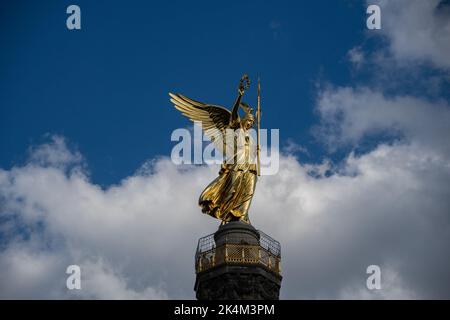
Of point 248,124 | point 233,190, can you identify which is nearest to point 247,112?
point 248,124

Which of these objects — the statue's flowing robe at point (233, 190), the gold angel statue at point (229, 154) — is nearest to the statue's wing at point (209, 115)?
the gold angel statue at point (229, 154)

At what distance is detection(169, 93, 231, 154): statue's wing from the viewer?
176ft

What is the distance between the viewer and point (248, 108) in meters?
53.4

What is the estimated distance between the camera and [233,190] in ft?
166

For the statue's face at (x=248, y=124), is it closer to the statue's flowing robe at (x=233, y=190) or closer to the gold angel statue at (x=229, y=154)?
the gold angel statue at (x=229, y=154)

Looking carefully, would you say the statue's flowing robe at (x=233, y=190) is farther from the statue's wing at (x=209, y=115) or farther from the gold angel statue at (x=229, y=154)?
the statue's wing at (x=209, y=115)

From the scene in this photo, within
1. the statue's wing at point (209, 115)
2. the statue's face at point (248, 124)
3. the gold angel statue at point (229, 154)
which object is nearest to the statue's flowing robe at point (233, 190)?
the gold angel statue at point (229, 154)

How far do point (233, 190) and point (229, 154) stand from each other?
271 cm

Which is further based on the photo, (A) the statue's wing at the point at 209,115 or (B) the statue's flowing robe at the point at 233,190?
(A) the statue's wing at the point at 209,115

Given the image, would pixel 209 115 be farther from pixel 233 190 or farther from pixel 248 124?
pixel 233 190

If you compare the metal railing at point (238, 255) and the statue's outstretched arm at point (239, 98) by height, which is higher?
the statue's outstretched arm at point (239, 98)

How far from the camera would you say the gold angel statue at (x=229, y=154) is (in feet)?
165
